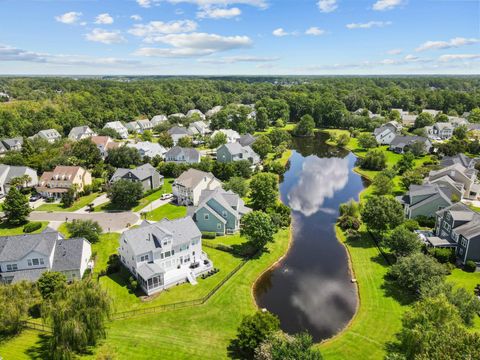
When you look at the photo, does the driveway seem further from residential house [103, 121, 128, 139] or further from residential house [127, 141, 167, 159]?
residential house [103, 121, 128, 139]

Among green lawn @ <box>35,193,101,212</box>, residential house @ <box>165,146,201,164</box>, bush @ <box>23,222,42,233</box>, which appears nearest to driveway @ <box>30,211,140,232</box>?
green lawn @ <box>35,193,101,212</box>

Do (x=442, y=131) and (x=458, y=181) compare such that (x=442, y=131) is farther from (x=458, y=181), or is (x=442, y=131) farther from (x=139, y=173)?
(x=139, y=173)

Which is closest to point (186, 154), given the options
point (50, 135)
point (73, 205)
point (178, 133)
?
point (178, 133)

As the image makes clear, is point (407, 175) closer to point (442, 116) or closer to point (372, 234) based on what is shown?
point (372, 234)

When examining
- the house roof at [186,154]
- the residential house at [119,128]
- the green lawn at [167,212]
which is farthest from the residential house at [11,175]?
the residential house at [119,128]

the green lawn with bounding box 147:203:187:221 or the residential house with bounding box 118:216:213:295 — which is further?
the green lawn with bounding box 147:203:187:221
